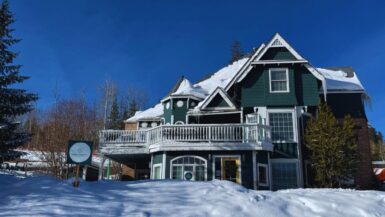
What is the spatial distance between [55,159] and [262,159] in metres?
17.5

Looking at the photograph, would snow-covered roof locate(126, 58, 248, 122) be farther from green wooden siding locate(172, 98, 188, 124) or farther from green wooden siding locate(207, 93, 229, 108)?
green wooden siding locate(207, 93, 229, 108)

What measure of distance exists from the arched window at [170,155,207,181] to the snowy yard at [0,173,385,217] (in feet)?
24.3

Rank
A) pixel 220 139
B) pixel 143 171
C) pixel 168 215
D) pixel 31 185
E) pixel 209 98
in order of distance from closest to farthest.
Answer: pixel 168 215
pixel 31 185
pixel 220 139
pixel 209 98
pixel 143 171

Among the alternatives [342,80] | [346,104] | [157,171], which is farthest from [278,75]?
[157,171]

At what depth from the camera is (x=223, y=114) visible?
67.8 ft

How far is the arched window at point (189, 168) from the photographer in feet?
58.4

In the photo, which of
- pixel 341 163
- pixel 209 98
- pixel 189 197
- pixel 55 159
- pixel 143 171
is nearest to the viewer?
pixel 189 197

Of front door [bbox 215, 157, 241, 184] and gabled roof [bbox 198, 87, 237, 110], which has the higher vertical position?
gabled roof [bbox 198, 87, 237, 110]

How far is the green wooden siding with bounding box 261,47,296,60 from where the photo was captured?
19.8 metres

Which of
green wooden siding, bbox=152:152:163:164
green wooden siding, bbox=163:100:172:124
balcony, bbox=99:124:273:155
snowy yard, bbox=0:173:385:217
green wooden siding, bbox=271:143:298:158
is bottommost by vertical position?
snowy yard, bbox=0:173:385:217

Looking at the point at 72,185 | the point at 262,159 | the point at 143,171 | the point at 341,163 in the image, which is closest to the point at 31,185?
the point at 72,185

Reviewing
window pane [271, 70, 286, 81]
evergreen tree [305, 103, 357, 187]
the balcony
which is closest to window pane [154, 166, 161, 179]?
the balcony

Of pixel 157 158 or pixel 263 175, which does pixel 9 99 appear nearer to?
pixel 157 158

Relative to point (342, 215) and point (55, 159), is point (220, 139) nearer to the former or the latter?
point (342, 215)
